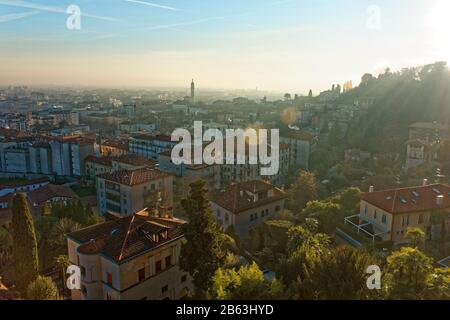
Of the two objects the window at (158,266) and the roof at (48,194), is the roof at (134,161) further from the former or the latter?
the window at (158,266)

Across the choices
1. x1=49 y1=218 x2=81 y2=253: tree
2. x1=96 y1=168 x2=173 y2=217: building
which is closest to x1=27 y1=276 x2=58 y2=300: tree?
x1=49 y1=218 x2=81 y2=253: tree

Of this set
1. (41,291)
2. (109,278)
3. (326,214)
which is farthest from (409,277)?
(41,291)

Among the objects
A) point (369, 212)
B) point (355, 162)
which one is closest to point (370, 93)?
point (355, 162)

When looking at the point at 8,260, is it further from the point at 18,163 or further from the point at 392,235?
the point at 18,163

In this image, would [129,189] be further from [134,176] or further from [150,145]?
[150,145]

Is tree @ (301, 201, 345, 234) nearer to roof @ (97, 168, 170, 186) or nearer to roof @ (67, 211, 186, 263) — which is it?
roof @ (67, 211, 186, 263)
